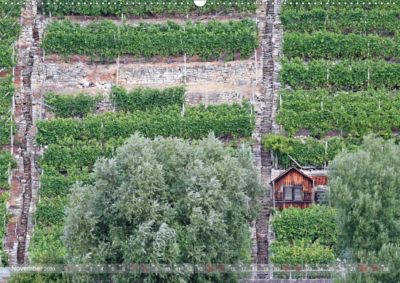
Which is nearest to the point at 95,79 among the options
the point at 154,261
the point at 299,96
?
the point at 299,96

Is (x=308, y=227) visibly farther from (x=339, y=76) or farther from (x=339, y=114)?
(x=339, y=76)

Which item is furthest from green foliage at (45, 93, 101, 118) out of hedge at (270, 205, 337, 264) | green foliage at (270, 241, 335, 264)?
green foliage at (270, 241, 335, 264)

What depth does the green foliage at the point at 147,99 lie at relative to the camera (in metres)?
91.0

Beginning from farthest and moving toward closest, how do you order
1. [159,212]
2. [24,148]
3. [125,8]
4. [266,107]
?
[125,8]
[266,107]
[24,148]
[159,212]

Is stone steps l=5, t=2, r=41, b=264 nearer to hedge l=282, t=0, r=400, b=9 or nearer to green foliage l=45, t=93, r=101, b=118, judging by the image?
green foliage l=45, t=93, r=101, b=118

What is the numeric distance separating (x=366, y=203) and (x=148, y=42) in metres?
17.2

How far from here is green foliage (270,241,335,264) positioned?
83.7 metres

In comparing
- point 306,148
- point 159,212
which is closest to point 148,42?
point 306,148

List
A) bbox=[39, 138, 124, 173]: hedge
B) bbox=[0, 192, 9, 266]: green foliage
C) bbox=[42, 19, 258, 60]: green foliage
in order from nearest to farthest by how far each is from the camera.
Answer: bbox=[0, 192, 9, 266]: green foliage
bbox=[39, 138, 124, 173]: hedge
bbox=[42, 19, 258, 60]: green foliage

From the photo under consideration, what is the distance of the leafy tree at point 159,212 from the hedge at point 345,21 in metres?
14.5

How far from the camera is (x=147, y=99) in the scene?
9100cm

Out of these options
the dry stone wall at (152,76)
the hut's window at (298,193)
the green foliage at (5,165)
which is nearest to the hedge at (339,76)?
the dry stone wall at (152,76)

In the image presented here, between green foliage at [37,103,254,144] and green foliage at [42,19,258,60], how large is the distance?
418 centimetres

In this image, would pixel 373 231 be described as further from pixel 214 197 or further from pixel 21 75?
pixel 21 75
